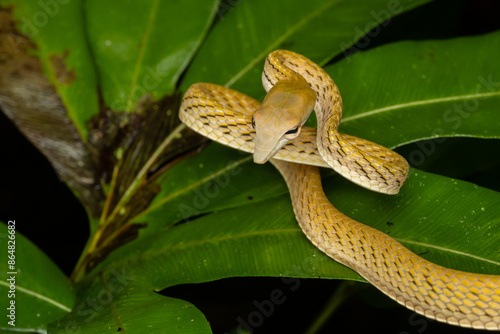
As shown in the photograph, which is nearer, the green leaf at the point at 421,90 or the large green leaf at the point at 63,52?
the green leaf at the point at 421,90

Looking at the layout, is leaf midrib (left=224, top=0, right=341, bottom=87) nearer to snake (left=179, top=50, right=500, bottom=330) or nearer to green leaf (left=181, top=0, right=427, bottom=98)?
green leaf (left=181, top=0, right=427, bottom=98)

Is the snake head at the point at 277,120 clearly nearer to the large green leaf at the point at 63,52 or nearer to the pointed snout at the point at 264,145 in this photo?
the pointed snout at the point at 264,145

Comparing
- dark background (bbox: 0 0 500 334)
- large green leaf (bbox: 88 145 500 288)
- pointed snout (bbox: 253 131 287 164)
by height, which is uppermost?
pointed snout (bbox: 253 131 287 164)

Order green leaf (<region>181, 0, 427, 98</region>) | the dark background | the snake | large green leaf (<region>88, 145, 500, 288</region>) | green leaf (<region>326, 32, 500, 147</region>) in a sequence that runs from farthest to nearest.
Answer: the dark background < green leaf (<region>181, 0, 427, 98</region>) < green leaf (<region>326, 32, 500, 147</region>) < large green leaf (<region>88, 145, 500, 288</region>) < the snake

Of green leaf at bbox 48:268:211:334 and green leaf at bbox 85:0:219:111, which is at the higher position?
green leaf at bbox 85:0:219:111

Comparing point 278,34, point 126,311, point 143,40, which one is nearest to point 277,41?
point 278,34

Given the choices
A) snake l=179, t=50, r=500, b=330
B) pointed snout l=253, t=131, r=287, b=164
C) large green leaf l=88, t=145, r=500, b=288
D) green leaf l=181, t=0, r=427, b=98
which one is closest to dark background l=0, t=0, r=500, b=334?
green leaf l=181, t=0, r=427, b=98

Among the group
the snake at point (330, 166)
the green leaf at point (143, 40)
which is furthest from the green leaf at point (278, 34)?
the snake at point (330, 166)

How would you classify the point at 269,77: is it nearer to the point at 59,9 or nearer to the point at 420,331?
the point at 59,9

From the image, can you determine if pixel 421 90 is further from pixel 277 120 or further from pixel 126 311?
pixel 126 311
